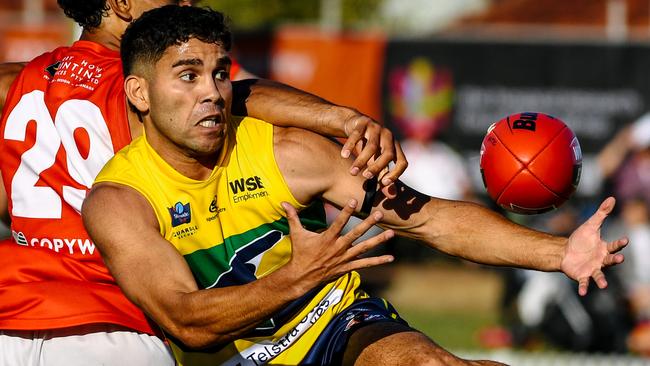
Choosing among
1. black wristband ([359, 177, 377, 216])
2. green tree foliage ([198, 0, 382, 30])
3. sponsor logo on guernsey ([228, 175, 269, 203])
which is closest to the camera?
sponsor logo on guernsey ([228, 175, 269, 203])

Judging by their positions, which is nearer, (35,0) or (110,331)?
(110,331)

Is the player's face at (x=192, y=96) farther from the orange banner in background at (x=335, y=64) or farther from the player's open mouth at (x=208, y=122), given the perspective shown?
the orange banner in background at (x=335, y=64)

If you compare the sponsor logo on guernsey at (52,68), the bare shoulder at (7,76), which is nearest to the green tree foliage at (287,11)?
the bare shoulder at (7,76)

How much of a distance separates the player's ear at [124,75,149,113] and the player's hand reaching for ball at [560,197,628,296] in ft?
6.88

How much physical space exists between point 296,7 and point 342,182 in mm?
16757

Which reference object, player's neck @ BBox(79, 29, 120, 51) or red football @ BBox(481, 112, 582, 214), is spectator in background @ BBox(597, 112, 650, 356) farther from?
player's neck @ BBox(79, 29, 120, 51)

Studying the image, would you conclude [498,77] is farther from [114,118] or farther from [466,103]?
[114,118]

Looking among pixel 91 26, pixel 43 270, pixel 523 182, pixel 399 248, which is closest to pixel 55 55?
pixel 91 26

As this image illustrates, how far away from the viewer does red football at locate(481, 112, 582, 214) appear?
5648 millimetres

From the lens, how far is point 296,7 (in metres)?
22.1

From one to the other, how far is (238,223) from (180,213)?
0.33 metres


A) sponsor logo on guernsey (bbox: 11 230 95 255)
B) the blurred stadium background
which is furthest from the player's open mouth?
the blurred stadium background

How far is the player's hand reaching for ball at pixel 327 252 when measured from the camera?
465cm

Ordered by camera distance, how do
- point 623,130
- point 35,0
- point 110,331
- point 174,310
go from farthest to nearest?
point 35,0
point 623,130
point 110,331
point 174,310
